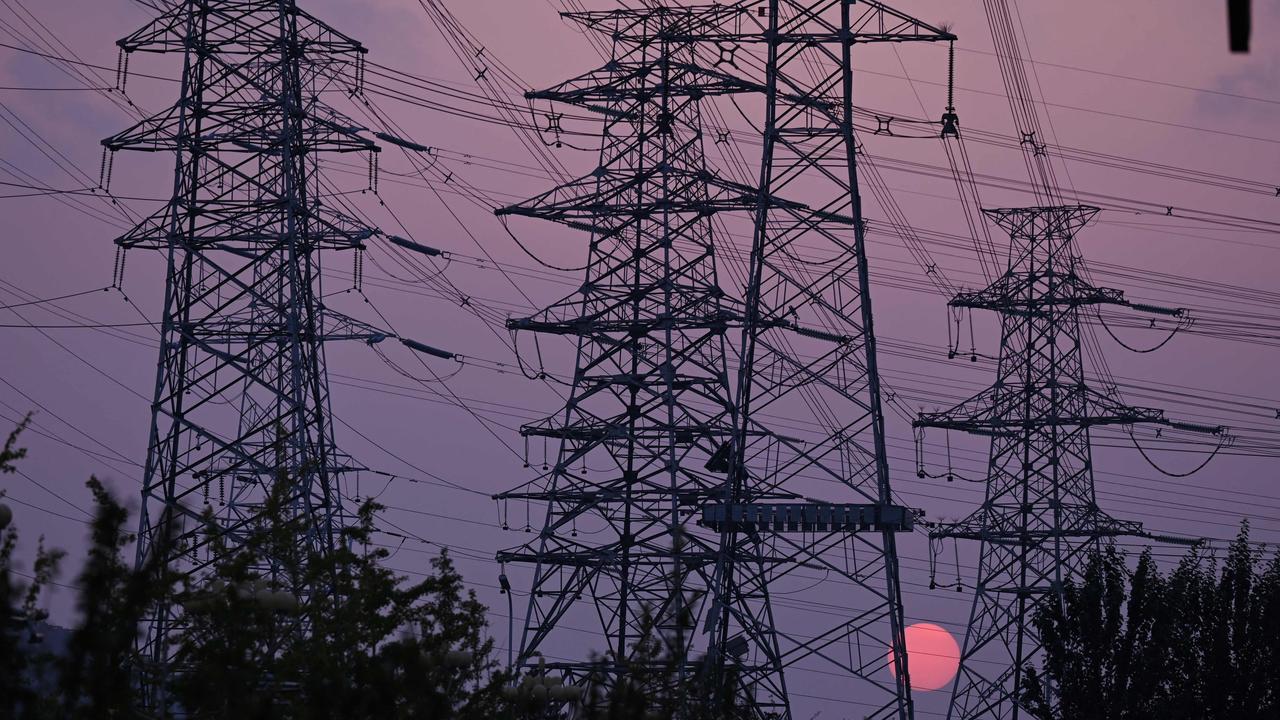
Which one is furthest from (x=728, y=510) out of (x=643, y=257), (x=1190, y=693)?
(x=1190, y=693)

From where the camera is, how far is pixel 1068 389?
164 ft

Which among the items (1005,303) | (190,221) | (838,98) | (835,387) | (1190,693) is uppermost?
(1005,303)

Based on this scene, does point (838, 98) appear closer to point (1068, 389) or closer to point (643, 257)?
point (643, 257)

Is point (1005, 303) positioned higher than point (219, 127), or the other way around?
point (1005, 303)

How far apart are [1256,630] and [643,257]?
16.3 metres

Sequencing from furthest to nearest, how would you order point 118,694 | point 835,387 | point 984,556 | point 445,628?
1. point 984,556
2. point 835,387
3. point 445,628
4. point 118,694

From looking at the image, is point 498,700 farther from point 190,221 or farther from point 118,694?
point 190,221

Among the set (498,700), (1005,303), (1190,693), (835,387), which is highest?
(1005,303)

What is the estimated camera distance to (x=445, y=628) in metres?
20.7

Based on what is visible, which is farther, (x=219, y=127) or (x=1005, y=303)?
(x=1005, y=303)

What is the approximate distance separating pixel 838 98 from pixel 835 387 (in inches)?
225

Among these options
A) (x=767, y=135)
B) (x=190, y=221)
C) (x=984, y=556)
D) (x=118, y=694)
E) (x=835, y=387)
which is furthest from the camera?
(x=984, y=556)

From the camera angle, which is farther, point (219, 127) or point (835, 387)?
point (219, 127)

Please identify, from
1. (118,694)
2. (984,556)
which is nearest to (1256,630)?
(984,556)
